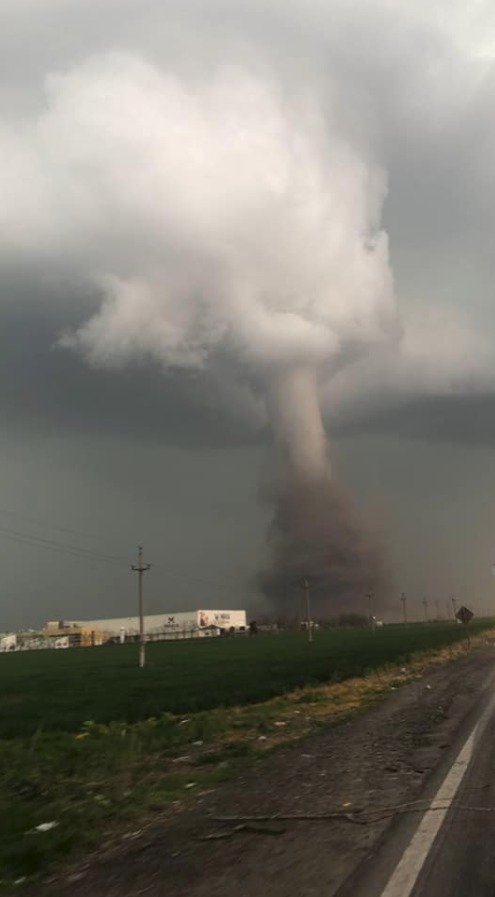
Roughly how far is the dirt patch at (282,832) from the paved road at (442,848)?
22 cm

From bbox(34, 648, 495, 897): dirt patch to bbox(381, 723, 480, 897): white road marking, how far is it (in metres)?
0.38

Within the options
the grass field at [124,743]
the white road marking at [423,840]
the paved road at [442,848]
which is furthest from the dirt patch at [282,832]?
the grass field at [124,743]

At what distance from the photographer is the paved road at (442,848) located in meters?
6.07

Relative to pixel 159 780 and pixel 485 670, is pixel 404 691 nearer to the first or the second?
pixel 485 670

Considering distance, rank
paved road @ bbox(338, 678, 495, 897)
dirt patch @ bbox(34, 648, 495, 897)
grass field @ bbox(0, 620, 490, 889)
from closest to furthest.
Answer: paved road @ bbox(338, 678, 495, 897)
dirt patch @ bbox(34, 648, 495, 897)
grass field @ bbox(0, 620, 490, 889)

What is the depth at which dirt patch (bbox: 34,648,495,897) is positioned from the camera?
6.53m

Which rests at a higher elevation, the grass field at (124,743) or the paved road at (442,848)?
the grass field at (124,743)

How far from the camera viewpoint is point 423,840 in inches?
287

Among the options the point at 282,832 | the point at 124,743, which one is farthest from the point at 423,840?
the point at 124,743

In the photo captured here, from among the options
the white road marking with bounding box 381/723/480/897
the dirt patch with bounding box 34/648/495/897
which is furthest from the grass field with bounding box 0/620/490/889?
the white road marking with bounding box 381/723/480/897

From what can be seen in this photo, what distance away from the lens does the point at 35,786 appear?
12.0m

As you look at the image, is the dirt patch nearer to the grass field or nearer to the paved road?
the paved road

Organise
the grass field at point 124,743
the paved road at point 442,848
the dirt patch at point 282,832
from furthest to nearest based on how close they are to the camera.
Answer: the grass field at point 124,743, the dirt patch at point 282,832, the paved road at point 442,848

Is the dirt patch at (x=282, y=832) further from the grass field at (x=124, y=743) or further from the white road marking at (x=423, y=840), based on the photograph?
the grass field at (x=124, y=743)
